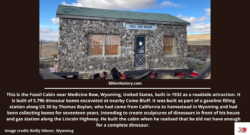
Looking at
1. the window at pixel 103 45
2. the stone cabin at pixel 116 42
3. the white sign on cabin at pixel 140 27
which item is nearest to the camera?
the stone cabin at pixel 116 42

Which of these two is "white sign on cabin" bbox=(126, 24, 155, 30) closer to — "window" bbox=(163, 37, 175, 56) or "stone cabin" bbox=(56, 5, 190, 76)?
"stone cabin" bbox=(56, 5, 190, 76)

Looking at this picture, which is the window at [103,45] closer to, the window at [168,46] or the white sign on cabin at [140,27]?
the white sign on cabin at [140,27]

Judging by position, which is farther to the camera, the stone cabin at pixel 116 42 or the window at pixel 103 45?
the window at pixel 103 45

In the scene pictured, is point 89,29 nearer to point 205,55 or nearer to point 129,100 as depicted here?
point 129,100

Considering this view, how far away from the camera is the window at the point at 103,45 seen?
30.0 ft

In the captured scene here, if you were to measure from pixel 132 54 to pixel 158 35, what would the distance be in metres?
2.08

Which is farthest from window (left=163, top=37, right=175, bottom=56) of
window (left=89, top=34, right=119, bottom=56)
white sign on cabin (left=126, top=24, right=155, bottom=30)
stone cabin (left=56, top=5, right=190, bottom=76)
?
window (left=89, top=34, right=119, bottom=56)

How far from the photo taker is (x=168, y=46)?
10.7 meters

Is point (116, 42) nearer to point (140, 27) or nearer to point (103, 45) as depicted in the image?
point (103, 45)

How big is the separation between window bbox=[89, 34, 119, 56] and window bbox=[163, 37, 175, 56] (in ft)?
10.6

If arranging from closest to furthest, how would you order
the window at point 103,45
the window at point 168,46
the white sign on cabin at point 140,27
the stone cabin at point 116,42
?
the stone cabin at point 116,42 < the window at point 103,45 < the white sign on cabin at point 140,27 < the window at point 168,46

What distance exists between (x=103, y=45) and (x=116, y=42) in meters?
0.80

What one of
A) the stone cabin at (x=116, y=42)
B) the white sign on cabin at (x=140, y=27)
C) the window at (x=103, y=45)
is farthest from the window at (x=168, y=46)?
the window at (x=103, y=45)

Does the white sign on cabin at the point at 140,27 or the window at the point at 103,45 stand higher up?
the white sign on cabin at the point at 140,27
